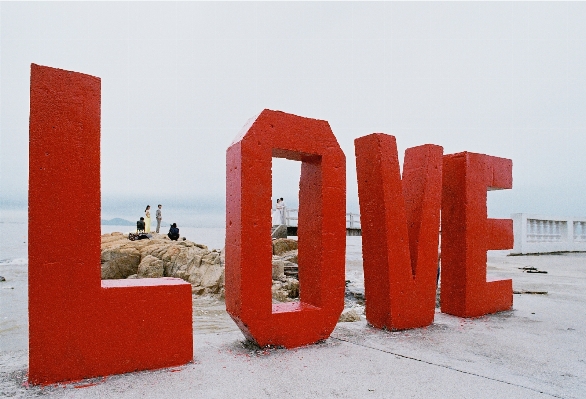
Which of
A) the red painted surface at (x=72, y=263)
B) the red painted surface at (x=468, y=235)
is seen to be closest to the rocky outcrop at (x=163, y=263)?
the red painted surface at (x=468, y=235)

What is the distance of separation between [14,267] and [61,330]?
22.8m

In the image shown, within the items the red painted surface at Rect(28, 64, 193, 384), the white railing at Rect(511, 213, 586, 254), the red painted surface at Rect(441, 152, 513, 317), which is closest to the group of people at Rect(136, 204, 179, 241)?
the white railing at Rect(511, 213, 586, 254)

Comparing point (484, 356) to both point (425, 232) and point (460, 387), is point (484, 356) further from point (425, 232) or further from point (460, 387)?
point (425, 232)

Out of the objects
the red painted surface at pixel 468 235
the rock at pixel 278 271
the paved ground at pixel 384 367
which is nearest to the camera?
the paved ground at pixel 384 367

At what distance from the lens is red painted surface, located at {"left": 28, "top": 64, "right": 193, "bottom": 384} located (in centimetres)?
288

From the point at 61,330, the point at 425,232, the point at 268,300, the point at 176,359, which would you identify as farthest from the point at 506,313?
the point at 61,330

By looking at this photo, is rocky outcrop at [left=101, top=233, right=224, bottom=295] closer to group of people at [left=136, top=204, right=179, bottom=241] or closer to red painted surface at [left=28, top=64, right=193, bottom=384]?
group of people at [left=136, top=204, right=179, bottom=241]

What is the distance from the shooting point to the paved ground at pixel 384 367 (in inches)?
112

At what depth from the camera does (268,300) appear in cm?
372

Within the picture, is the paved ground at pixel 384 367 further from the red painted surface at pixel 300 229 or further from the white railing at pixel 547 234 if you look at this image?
the white railing at pixel 547 234

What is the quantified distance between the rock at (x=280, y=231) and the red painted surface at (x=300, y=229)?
14.6 m

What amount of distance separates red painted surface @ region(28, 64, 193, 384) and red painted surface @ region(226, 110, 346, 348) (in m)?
0.83

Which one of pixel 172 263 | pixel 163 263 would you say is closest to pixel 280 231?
pixel 172 263

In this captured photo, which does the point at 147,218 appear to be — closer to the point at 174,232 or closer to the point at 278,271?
the point at 174,232
